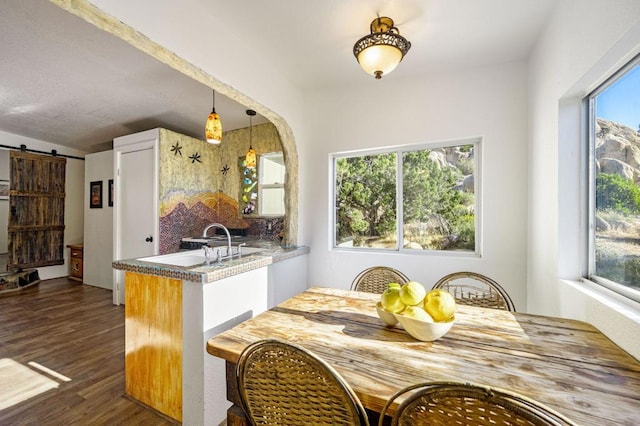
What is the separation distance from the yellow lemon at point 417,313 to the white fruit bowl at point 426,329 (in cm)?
1

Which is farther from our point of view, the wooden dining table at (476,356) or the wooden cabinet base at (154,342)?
the wooden cabinet base at (154,342)

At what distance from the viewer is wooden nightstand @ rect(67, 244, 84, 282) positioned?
16.2 feet

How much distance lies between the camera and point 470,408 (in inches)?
24.4

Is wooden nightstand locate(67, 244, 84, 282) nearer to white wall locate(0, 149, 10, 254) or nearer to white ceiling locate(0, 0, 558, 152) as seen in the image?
white wall locate(0, 149, 10, 254)

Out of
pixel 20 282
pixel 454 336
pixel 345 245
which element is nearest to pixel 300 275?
pixel 345 245

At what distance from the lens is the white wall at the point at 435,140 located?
2316mm

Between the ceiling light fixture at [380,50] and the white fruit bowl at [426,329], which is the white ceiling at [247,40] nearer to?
the ceiling light fixture at [380,50]

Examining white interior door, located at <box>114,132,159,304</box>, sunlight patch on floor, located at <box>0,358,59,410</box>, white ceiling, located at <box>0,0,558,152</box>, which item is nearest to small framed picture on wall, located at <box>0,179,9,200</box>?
white ceiling, located at <box>0,0,558,152</box>

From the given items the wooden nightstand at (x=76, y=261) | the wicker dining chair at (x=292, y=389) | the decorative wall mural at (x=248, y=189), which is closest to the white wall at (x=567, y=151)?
the wicker dining chair at (x=292, y=389)

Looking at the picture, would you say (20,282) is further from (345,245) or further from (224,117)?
(345,245)

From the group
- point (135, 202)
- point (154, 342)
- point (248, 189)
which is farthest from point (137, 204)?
point (154, 342)

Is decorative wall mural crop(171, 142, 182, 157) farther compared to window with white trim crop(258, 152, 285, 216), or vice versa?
window with white trim crop(258, 152, 285, 216)

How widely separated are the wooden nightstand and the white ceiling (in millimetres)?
2344

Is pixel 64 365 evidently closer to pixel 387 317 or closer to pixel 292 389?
pixel 292 389
